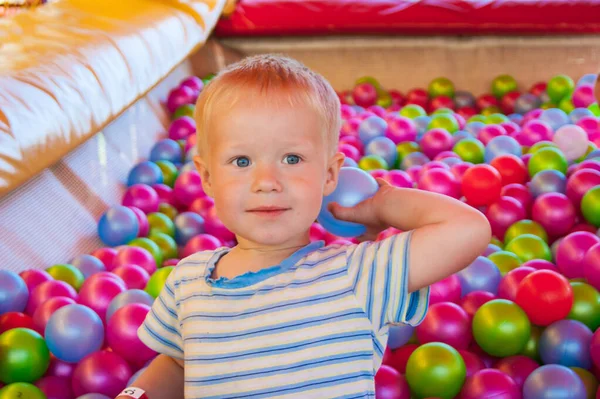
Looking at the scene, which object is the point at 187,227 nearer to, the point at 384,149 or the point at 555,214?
the point at 384,149

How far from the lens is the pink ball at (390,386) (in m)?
1.23

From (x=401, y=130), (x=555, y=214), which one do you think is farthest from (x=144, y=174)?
(x=555, y=214)

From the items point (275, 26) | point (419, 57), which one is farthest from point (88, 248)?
point (419, 57)

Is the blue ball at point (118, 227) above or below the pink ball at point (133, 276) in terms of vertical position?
below

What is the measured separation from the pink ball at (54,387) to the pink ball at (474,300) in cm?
80

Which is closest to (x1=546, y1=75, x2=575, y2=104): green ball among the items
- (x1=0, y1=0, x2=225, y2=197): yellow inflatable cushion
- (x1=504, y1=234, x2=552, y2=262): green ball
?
(x1=504, y1=234, x2=552, y2=262): green ball

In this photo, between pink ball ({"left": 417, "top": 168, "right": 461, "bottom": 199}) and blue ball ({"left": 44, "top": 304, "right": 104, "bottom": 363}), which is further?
pink ball ({"left": 417, "top": 168, "right": 461, "bottom": 199})

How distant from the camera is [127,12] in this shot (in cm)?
252

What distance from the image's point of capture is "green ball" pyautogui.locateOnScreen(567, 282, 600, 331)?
138cm

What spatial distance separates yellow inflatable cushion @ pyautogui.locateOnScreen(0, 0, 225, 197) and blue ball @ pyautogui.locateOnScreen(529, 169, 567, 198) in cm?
119

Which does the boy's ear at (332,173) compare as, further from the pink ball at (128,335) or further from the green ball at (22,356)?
the green ball at (22,356)

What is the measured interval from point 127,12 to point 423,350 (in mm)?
1777

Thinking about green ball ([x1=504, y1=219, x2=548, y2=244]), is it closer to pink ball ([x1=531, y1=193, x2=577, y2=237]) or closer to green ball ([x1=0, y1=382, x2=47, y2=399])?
pink ball ([x1=531, y1=193, x2=577, y2=237])

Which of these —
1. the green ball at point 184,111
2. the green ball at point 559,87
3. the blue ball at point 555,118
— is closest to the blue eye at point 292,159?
the blue ball at point 555,118
